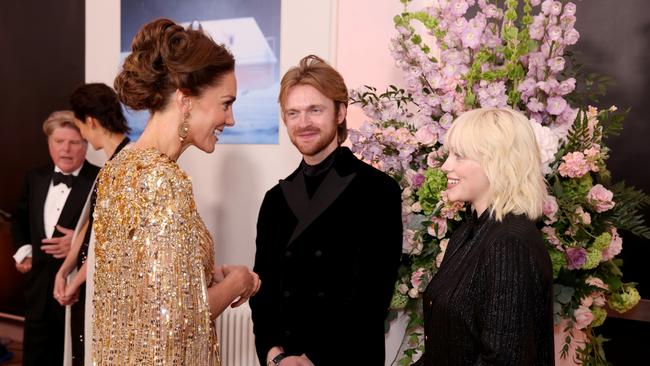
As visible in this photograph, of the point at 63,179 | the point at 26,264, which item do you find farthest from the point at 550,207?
the point at 26,264

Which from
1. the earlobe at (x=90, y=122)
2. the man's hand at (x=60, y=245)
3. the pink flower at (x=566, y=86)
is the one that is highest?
the pink flower at (x=566, y=86)

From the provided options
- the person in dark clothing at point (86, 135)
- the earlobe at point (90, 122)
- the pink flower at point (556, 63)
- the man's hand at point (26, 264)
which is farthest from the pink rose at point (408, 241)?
the man's hand at point (26, 264)

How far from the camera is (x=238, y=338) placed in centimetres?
346

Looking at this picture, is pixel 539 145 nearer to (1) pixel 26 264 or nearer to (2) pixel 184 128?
(2) pixel 184 128

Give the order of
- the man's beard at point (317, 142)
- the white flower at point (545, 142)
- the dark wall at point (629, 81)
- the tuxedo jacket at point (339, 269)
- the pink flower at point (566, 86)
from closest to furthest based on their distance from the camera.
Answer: the white flower at point (545, 142) < the pink flower at point (566, 86) < the tuxedo jacket at point (339, 269) < the man's beard at point (317, 142) < the dark wall at point (629, 81)

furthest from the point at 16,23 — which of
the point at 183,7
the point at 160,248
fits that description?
the point at 160,248

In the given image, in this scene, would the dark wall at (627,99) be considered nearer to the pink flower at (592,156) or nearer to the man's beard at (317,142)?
the pink flower at (592,156)

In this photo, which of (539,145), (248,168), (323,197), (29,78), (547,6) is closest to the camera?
(539,145)

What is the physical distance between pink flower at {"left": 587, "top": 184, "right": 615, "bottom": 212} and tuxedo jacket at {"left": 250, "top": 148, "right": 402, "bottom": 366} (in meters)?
0.65

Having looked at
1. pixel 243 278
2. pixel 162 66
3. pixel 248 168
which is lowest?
pixel 243 278

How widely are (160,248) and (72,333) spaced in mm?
1574

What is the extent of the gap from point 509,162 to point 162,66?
963 mm

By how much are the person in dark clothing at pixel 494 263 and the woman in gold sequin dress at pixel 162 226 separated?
595mm

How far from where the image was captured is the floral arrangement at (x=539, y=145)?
2047 millimetres
